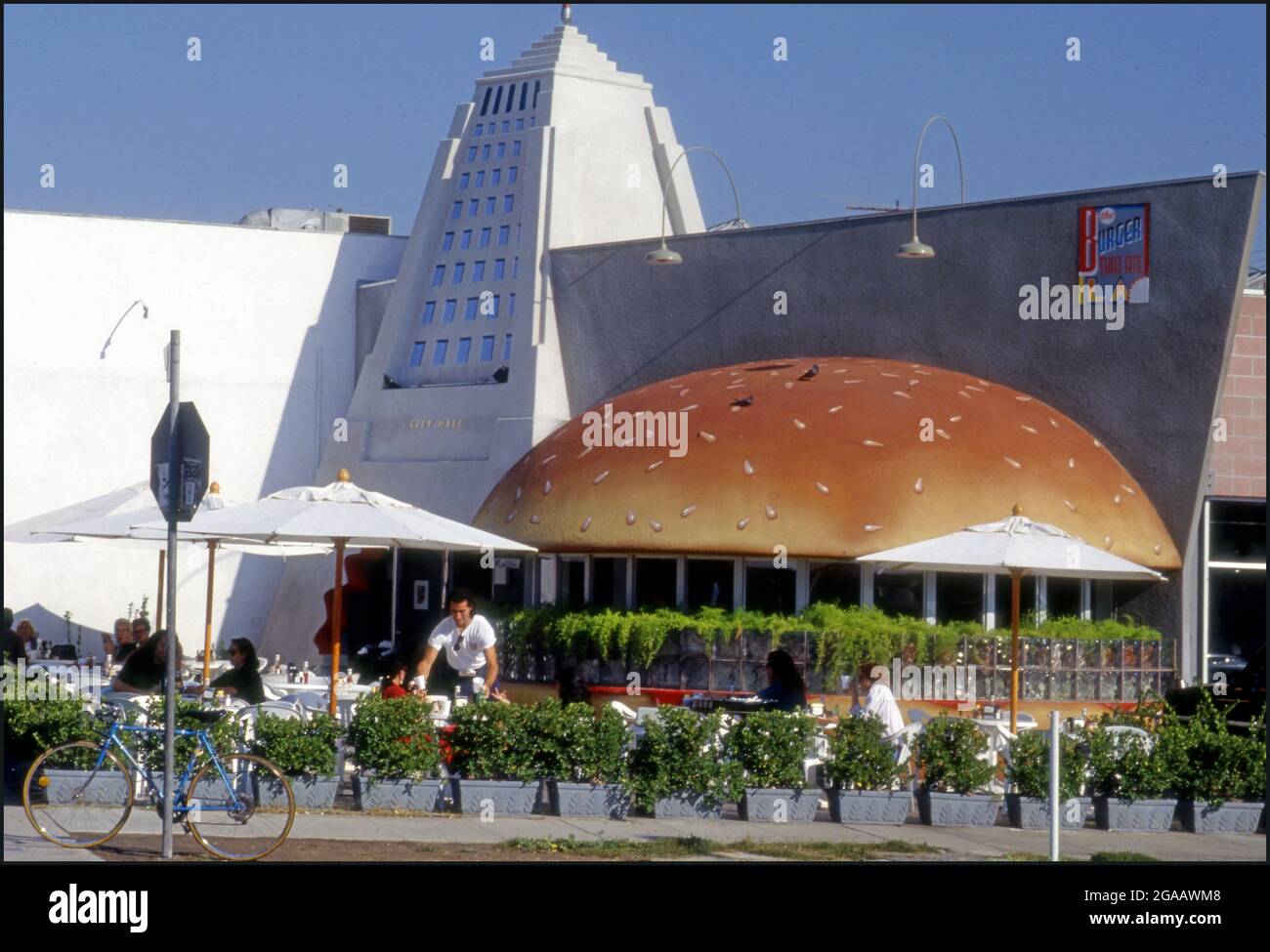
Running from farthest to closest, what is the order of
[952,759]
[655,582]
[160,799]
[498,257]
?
[498,257] → [655,582] → [952,759] → [160,799]

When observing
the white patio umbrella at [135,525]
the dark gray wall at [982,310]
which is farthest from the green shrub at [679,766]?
the dark gray wall at [982,310]

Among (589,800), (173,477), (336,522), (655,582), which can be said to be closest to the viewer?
(173,477)

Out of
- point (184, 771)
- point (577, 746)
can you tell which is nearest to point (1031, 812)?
point (577, 746)

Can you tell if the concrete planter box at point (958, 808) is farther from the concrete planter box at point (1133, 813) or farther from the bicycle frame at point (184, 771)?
the bicycle frame at point (184, 771)

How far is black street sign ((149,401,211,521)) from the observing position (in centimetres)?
1200

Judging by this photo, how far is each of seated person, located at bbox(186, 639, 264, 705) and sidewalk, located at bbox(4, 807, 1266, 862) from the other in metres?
3.06

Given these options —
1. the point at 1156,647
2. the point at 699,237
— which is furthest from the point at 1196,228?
the point at 699,237

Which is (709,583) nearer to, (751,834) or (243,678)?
(243,678)

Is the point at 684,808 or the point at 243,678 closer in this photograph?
the point at 684,808

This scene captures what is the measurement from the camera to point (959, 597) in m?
23.9

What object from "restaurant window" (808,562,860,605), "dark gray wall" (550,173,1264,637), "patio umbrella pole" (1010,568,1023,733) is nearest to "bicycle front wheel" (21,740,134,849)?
"patio umbrella pole" (1010,568,1023,733)

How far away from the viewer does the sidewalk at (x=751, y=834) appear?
13.7m

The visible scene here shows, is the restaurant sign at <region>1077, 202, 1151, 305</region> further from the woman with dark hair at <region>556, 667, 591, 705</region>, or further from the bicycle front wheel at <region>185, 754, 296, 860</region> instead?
the bicycle front wheel at <region>185, 754, 296, 860</region>

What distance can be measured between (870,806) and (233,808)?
5.67 meters
